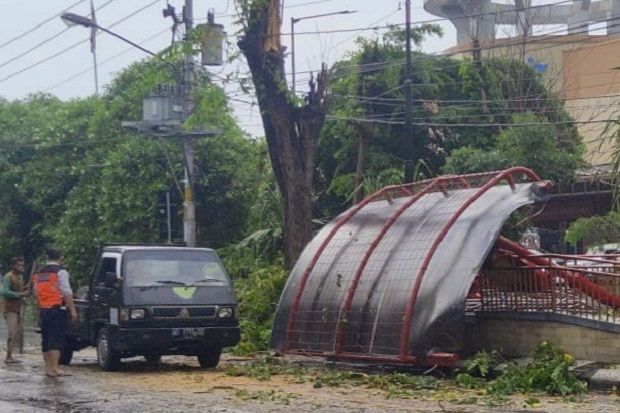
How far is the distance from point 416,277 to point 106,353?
17.6ft

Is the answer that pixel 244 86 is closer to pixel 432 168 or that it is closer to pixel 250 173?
pixel 250 173

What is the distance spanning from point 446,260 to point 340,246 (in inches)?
125

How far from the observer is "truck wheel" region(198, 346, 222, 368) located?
1791 cm

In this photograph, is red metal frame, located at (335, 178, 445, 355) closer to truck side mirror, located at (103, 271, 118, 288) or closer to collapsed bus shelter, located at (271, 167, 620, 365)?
collapsed bus shelter, located at (271, 167, 620, 365)

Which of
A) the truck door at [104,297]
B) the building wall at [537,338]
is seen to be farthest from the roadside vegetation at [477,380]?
the truck door at [104,297]

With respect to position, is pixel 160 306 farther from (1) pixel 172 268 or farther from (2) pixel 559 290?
(2) pixel 559 290

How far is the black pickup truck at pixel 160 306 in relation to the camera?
1717 centimetres

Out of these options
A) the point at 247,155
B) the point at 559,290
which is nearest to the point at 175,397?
the point at 559,290

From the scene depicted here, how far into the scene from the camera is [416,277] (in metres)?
15.7

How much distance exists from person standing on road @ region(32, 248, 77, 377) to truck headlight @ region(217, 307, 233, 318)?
2.34 m

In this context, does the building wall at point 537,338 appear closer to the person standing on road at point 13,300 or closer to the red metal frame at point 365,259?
the red metal frame at point 365,259

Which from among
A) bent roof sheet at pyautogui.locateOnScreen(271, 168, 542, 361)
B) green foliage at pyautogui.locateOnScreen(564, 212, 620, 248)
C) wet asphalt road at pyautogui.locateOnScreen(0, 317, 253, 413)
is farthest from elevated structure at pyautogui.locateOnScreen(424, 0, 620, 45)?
wet asphalt road at pyautogui.locateOnScreen(0, 317, 253, 413)

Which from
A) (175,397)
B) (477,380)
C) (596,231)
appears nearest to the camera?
(175,397)

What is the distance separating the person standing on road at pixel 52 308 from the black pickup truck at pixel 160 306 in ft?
3.06
